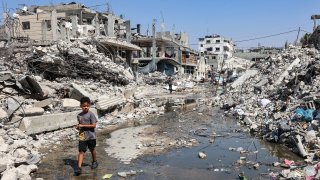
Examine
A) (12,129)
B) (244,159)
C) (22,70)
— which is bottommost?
(244,159)

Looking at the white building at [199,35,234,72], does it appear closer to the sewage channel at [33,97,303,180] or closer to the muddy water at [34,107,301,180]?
the sewage channel at [33,97,303,180]

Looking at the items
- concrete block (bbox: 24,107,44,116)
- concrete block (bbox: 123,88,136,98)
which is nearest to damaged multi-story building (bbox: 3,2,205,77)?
concrete block (bbox: 123,88,136,98)

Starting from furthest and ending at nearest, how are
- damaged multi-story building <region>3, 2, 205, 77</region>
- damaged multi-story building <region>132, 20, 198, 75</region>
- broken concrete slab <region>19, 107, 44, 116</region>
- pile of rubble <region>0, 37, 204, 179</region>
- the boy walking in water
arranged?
damaged multi-story building <region>132, 20, 198, 75</region>, damaged multi-story building <region>3, 2, 205, 77</region>, broken concrete slab <region>19, 107, 44, 116</region>, pile of rubble <region>0, 37, 204, 179</region>, the boy walking in water

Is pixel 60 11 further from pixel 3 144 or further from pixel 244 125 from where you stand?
pixel 3 144

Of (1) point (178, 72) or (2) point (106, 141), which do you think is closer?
(2) point (106, 141)

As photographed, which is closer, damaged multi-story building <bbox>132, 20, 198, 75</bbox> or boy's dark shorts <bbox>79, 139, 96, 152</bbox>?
boy's dark shorts <bbox>79, 139, 96, 152</bbox>

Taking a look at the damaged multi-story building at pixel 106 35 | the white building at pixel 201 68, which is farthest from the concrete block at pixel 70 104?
the white building at pixel 201 68

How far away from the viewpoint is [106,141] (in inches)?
423

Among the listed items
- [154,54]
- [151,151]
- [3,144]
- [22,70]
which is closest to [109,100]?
[22,70]

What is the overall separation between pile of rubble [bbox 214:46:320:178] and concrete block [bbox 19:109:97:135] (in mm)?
5651

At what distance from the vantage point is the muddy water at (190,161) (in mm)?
7370

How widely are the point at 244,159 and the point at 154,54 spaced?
38450 millimetres

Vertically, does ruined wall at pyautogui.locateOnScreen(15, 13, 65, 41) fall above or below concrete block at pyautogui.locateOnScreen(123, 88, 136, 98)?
above

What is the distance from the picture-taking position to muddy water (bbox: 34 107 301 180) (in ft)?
24.2
